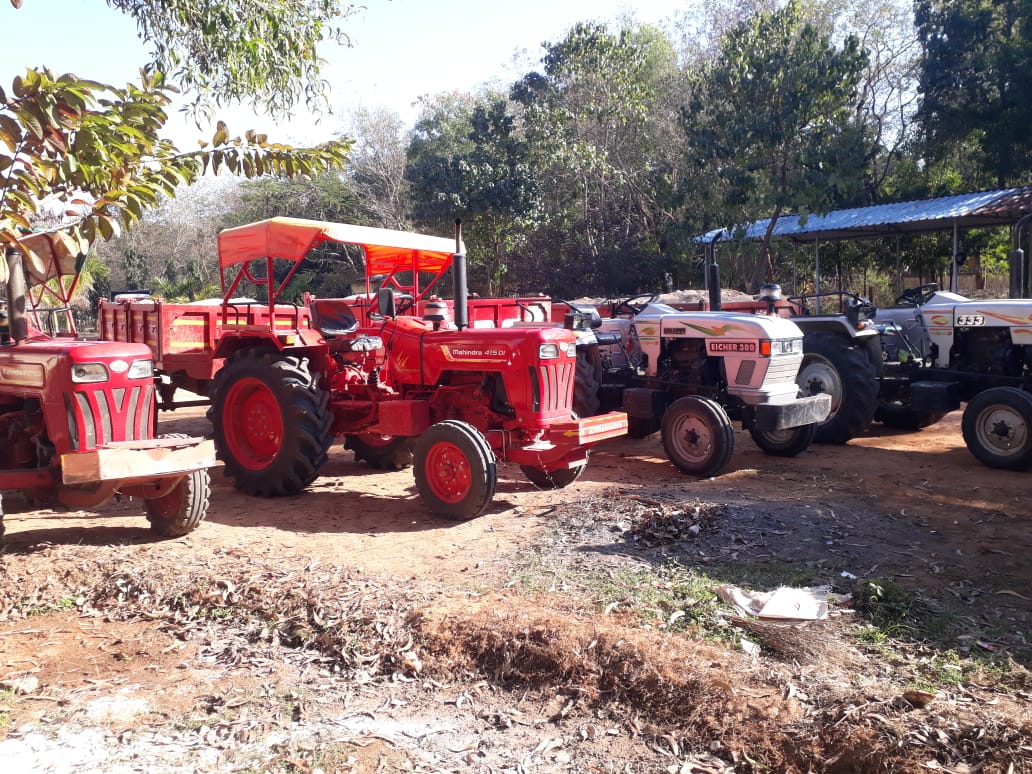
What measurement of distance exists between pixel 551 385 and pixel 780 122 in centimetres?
1252

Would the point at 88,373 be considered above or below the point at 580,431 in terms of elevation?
above

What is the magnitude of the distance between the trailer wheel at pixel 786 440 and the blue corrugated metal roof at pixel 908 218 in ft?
25.3

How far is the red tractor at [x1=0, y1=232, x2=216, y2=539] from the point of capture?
519 centimetres

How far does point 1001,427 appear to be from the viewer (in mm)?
7965

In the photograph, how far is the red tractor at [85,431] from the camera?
5.19 m

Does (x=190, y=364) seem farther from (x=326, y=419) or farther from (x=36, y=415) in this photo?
(x=36, y=415)

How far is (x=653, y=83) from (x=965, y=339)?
17.7 meters

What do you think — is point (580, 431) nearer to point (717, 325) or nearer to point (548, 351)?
point (548, 351)

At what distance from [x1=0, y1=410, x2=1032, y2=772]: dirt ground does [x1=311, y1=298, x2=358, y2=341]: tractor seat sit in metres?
1.61

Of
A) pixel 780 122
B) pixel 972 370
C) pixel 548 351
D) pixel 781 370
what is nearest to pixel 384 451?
pixel 548 351

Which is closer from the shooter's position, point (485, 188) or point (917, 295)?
point (917, 295)

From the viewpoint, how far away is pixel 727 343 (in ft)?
26.5

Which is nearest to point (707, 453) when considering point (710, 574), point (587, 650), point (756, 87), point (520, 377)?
point (520, 377)

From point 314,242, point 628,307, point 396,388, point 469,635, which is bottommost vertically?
point 469,635
